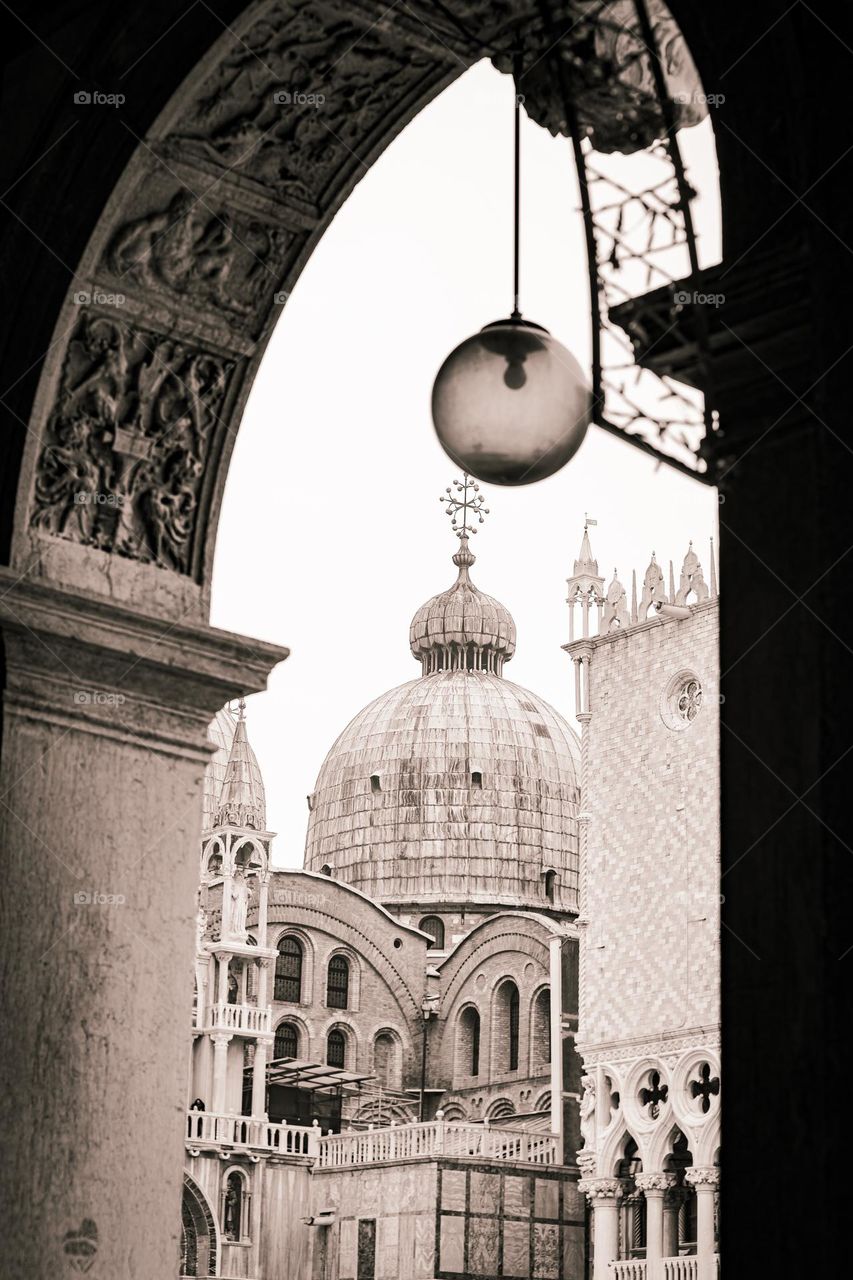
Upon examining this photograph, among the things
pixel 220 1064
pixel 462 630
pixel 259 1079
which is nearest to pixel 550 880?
pixel 462 630

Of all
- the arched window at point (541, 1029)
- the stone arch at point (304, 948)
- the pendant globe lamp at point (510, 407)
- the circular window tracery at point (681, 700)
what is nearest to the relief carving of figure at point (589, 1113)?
the circular window tracery at point (681, 700)

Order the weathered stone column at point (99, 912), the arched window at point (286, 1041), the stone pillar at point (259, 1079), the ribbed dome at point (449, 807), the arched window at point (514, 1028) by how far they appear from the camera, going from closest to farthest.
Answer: the weathered stone column at point (99, 912) < the stone pillar at point (259, 1079) < the arched window at point (286, 1041) < the arched window at point (514, 1028) < the ribbed dome at point (449, 807)

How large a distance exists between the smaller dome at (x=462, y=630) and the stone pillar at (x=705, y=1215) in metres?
28.3

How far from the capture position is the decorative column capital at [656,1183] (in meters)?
34.0

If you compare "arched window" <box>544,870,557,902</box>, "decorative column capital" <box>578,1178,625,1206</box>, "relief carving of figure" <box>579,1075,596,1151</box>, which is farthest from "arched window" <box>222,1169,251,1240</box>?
"arched window" <box>544,870,557,902</box>

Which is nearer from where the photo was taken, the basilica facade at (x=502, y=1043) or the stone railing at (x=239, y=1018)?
the basilica facade at (x=502, y=1043)

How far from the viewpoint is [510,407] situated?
14.6 ft

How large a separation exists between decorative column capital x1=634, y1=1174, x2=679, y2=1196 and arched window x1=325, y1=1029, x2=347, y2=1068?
44.5 ft

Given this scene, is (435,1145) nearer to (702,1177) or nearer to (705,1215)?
(705,1215)

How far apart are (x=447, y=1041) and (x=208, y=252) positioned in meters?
43.6

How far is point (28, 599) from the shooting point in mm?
5383

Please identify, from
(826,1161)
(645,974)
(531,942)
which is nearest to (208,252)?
(826,1161)

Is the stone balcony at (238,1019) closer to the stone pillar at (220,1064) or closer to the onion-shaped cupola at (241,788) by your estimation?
the stone pillar at (220,1064)

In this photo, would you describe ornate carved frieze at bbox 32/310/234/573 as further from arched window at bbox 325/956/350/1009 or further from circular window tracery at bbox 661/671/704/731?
arched window at bbox 325/956/350/1009
